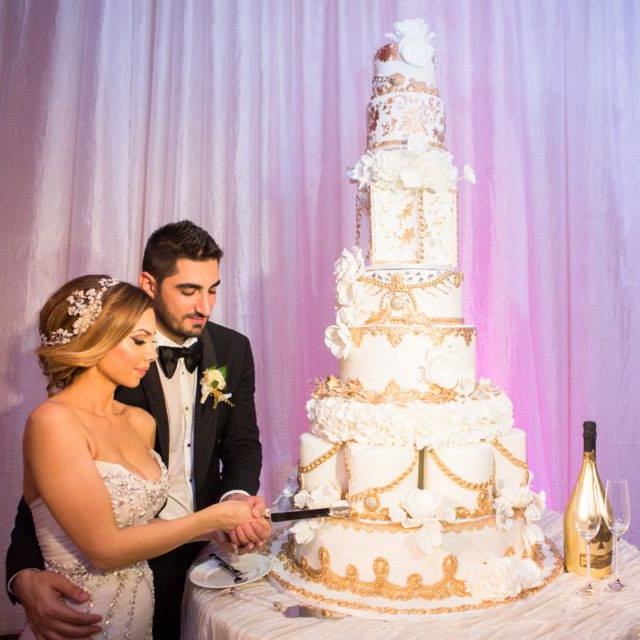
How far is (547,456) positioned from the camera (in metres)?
4.16

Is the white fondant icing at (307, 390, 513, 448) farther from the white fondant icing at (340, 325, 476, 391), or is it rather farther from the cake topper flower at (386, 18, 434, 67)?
the cake topper flower at (386, 18, 434, 67)

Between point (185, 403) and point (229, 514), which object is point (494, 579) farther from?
point (185, 403)

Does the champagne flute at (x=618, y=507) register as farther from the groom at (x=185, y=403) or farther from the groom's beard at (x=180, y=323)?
the groom's beard at (x=180, y=323)

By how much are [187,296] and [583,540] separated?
1.72 metres

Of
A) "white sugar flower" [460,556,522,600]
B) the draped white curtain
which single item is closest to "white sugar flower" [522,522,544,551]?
"white sugar flower" [460,556,522,600]

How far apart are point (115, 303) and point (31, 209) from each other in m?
2.45

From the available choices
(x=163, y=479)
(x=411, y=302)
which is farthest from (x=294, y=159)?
(x=163, y=479)

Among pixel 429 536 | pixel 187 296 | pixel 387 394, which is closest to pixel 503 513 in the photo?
pixel 429 536

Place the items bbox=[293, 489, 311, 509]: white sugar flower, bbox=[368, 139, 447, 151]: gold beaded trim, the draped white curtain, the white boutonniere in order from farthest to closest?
the draped white curtain
the white boutonniere
bbox=[368, 139, 447, 151]: gold beaded trim
bbox=[293, 489, 311, 509]: white sugar flower

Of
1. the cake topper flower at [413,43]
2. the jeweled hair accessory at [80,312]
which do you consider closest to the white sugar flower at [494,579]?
the jeweled hair accessory at [80,312]

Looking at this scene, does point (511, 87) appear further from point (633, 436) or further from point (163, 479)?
point (163, 479)

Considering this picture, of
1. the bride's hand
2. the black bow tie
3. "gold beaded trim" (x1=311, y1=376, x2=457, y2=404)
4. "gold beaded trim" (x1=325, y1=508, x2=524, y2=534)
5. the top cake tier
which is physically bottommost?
"gold beaded trim" (x1=325, y1=508, x2=524, y2=534)

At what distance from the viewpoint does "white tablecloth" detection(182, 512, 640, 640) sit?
1.83m

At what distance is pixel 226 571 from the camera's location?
2.24 metres
